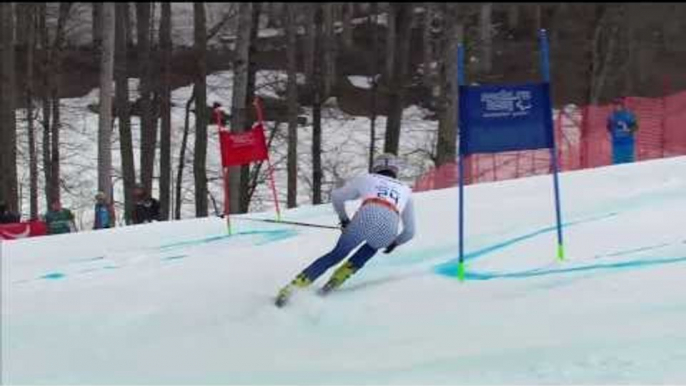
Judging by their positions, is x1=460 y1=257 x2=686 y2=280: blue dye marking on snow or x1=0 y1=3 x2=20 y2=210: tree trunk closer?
x1=460 y1=257 x2=686 y2=280: blue dye marking on snow

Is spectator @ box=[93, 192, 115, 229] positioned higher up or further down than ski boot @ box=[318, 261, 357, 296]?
further down

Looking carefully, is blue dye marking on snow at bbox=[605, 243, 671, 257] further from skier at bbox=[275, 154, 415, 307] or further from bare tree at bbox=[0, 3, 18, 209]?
bare tree at bbox=[0, 3, 18, 209]

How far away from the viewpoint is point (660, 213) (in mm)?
11727

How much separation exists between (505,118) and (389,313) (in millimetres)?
2131

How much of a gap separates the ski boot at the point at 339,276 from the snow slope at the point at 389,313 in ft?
0.39

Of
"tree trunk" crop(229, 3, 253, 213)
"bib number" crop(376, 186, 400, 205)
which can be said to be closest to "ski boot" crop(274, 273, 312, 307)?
"bib number" crop(376, 186, 400, 205)

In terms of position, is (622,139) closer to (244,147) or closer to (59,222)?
(244,147)

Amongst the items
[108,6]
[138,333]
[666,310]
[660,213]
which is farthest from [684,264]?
[108,6]

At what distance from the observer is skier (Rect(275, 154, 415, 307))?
29.4 feet

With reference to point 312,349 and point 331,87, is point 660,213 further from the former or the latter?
point 331,87

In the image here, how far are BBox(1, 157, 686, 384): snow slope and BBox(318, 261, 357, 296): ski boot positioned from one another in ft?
0.39

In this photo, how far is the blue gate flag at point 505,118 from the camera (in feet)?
30.5

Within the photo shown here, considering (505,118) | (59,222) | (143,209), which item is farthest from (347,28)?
(505,118)

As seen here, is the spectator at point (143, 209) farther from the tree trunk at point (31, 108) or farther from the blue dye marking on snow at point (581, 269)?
the blue dye marking on snow at point (581, 269)
